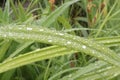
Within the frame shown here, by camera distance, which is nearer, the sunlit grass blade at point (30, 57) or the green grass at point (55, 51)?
the green grass at point (55, 51)

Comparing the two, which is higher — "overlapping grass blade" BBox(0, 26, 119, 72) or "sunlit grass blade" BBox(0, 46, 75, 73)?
"overlapping grass blade" BBox(0, 26, 119, 72)

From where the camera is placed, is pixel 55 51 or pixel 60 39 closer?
pixel 60 39

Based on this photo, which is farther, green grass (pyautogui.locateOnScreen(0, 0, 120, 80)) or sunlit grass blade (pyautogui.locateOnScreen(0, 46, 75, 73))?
sunlit grass blade (pyautogui.locateOnScreen(0, 46, 75, 73))

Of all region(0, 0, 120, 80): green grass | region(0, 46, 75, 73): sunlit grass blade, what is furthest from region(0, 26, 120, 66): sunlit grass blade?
region(0, 46, 75, 73): sunlit grass blade

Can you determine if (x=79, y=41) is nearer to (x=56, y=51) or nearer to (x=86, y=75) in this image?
(x=56, y=51)

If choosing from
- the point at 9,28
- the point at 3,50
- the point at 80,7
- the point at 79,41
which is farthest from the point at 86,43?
the point at 80,7

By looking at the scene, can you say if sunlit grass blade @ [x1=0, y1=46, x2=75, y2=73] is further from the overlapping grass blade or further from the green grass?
the overlapping grass blade

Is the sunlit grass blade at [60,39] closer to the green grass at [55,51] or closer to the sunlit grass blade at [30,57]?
the green grass at [55,51]

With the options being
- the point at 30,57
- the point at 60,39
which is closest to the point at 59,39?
the point at 60,39

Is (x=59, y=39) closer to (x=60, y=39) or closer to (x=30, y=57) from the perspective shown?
(x=60, y=39)

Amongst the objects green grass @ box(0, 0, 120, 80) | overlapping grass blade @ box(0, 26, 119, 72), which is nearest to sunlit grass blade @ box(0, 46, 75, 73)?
green grass @ box(0, 0, 120, 80)

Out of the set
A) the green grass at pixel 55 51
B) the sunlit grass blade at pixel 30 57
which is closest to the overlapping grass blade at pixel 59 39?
the green grass at pixel 55 51
